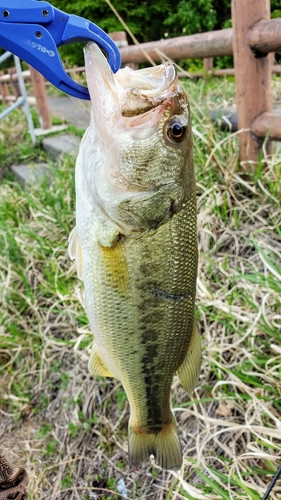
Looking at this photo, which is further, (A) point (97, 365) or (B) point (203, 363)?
(B) point (203, 363)

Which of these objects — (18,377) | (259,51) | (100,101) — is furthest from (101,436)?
(259,51)

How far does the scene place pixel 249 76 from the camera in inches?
106

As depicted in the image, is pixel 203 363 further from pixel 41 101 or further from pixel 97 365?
pixel 41 101

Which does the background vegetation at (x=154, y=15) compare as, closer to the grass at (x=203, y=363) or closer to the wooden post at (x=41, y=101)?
the wooden post at (x=41, y=101)

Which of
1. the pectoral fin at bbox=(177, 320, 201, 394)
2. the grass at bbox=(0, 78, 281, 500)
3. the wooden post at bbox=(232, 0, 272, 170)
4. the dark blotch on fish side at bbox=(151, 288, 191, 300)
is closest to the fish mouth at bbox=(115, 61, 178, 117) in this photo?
the dark blotch on fish side at bbox=(151, 288, 191, 300)

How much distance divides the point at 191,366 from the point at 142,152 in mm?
577

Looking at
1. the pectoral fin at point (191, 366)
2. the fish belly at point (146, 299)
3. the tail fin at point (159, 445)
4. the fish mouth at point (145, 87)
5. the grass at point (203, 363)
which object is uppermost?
the fish mouth at point (145, 87)

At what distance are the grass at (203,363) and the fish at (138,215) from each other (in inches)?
33.4

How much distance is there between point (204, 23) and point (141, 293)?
1732 cm

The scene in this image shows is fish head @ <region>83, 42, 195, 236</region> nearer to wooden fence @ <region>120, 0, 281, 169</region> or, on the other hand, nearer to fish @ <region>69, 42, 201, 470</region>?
fish @ <region>69, 42, 201, 470</region>

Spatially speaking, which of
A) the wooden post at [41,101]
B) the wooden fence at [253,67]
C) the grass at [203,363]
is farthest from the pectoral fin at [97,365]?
the wooden post at [41,101]

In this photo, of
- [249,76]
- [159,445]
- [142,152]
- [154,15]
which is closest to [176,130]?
[142,152]

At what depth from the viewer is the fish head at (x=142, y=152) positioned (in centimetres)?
109

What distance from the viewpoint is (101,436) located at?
254 cm
